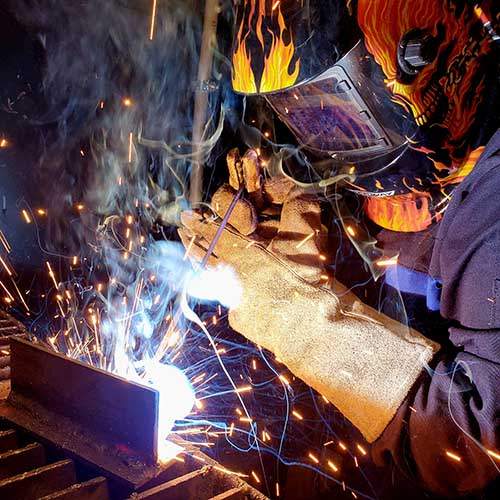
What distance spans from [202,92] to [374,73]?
1.96m

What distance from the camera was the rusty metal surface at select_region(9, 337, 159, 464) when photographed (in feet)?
4.98

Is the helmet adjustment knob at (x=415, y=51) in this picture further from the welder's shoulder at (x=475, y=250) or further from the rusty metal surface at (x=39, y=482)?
the rusty metal surface at (x=39, y=482)

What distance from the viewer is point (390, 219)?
104 inches

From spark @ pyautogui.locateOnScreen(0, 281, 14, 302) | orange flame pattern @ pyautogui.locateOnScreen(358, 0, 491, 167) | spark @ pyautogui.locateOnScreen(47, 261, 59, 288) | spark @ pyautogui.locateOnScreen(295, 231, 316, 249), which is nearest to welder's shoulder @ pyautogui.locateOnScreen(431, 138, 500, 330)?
orange flame pattern @ pyautogui.locateOnScreen(358, 0, 491, 167)

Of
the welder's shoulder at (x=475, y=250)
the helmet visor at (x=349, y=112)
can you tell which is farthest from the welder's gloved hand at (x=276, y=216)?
the welder's shoulder at (x=475, y=250)

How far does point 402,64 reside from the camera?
1938mm

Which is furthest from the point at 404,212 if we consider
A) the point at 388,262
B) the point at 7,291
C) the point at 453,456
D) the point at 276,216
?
the point at 7,291

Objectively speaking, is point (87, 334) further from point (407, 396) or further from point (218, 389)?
point (407, 396)

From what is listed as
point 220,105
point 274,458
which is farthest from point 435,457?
point 220,105

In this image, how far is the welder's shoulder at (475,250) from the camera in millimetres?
1562

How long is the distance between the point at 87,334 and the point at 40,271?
0.74m

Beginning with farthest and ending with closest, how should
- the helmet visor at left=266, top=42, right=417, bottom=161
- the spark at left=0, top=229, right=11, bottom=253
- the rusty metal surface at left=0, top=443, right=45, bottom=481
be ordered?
the spark at left=0, top=229, right=11, bottom=253 → the helmet visor at left=266, top=42, right=417, bottom=161 → the rusty metal surface at left=0, top=443, right=45, bottom=481

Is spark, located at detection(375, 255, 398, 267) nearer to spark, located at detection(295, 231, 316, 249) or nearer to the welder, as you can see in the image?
the welder

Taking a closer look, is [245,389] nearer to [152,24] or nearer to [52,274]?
[52,274]
